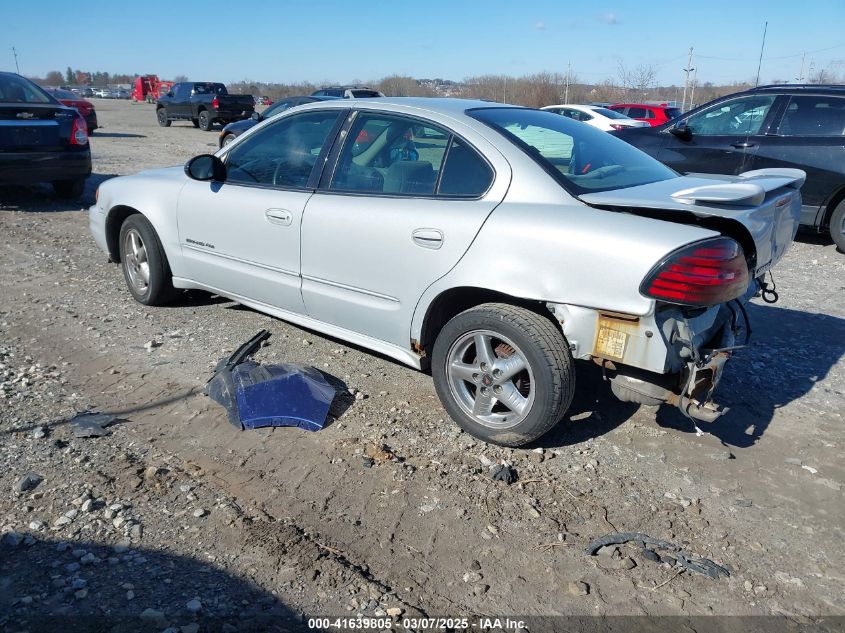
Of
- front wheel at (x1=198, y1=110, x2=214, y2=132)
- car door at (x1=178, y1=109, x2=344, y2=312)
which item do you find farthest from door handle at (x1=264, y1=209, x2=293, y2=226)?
front wheel at (x1=198, y1=110, x2=214, y2=132)

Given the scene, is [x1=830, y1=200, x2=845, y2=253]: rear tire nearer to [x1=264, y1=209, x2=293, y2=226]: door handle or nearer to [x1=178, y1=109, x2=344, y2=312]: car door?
[x1=178, y1=109, x2=344, y2=312]: car door

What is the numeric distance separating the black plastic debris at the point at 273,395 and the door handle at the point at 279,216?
88 centimetres

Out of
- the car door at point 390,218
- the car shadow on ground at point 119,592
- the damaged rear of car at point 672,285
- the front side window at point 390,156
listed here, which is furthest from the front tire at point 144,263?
the damaged rear of car at point 672,285

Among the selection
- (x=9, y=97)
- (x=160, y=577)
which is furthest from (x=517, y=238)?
(x=9, y=97)

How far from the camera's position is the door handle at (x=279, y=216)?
14.0 feet

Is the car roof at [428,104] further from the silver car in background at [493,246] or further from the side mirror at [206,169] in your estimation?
the side mirror at [206,169]

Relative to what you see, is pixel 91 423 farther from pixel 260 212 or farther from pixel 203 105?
pixel 203 105

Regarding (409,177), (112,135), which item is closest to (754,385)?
(409,177)

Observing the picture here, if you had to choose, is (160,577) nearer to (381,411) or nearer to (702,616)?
(381,411)

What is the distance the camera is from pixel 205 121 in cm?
A: 2616

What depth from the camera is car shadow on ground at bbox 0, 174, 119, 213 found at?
9707 mm

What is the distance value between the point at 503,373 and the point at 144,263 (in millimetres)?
3355

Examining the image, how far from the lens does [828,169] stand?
789 cm

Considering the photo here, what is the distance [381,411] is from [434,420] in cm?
31
